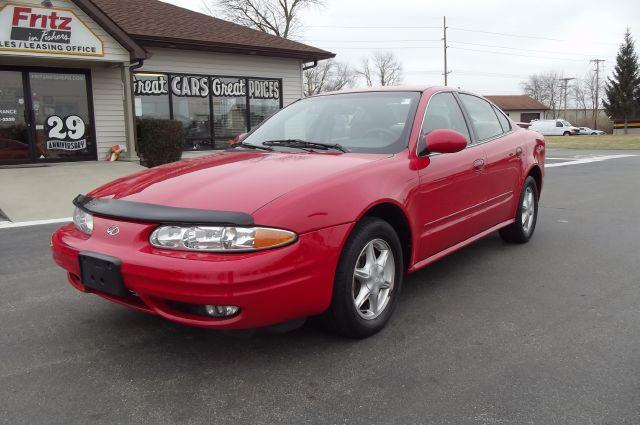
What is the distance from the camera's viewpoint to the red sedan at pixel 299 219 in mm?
2523

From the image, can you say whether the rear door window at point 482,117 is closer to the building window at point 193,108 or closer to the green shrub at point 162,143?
the green shrub at point 162,143

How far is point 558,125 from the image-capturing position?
54.6 m

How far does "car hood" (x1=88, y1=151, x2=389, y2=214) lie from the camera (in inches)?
106

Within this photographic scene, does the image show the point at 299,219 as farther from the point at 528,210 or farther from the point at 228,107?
the point at 228,107

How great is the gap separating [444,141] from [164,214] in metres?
1.84

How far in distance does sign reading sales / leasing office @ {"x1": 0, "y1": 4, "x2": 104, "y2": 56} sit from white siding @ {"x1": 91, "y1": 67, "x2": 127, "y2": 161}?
1.50 metres

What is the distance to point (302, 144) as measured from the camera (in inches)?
149

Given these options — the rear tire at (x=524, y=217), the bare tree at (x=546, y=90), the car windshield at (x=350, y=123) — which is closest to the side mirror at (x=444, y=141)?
the car windshield at (x=350, y=123)

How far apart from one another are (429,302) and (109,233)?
217 centimetres

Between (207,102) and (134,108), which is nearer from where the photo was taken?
(134,108)

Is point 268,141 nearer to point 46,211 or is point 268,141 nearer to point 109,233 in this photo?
point 109,233

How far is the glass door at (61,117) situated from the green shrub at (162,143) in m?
1.37

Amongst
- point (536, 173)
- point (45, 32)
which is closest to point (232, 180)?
point (536, 173)

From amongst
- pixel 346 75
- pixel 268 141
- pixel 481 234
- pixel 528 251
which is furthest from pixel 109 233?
pixel 346 75
